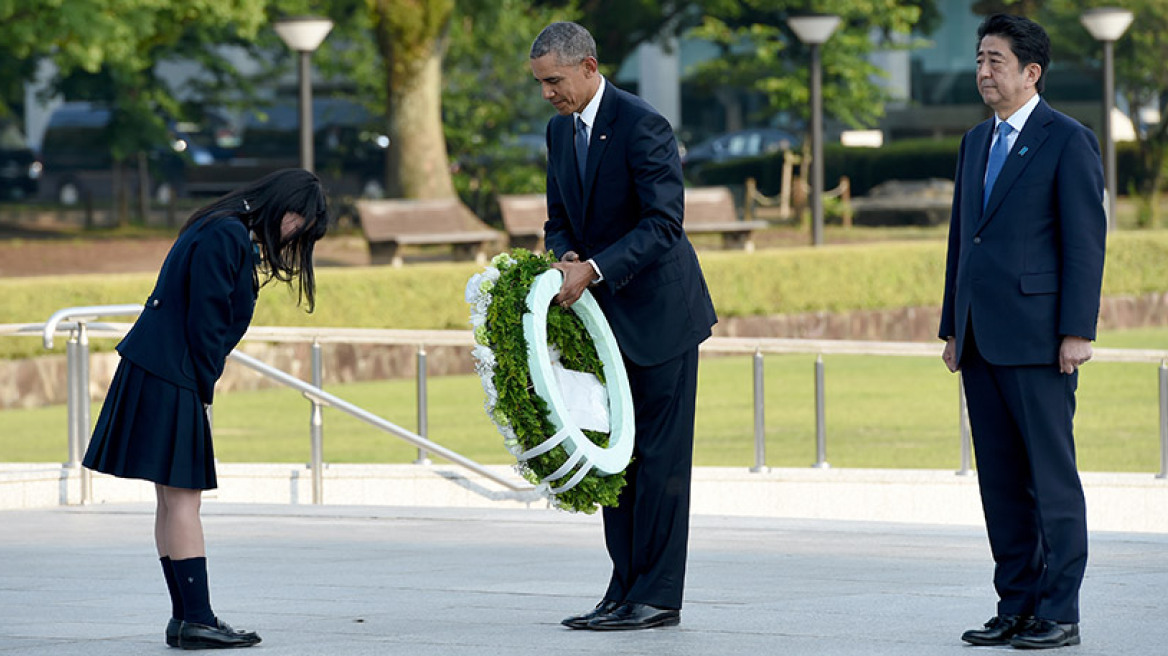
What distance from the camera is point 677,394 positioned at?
6.21m

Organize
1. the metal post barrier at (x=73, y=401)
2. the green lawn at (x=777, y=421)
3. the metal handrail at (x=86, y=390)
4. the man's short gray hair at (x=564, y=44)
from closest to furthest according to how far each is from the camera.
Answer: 1. the man's short gray hair at (x=564, y=44)
2. the metal handrail at (x=86, y=390)
3. the metal post barrier at (x=73, y=401)
4. the green lawn at (x=777, y=421)

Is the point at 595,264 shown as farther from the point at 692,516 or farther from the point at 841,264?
the point at 841,264

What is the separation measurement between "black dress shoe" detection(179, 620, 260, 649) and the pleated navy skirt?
16.1 inches

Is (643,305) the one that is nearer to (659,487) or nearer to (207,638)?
(659,487)

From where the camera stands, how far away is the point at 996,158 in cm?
584

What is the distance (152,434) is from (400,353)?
40.4ft

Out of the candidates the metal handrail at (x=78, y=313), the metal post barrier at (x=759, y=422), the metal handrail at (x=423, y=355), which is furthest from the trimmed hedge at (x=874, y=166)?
the metal handrail at (x=78, y=313)

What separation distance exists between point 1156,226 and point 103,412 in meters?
27.9

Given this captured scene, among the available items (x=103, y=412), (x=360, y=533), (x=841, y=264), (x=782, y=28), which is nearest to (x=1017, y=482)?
(x=103, y=412)

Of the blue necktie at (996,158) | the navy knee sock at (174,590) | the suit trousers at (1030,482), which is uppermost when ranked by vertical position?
the blue necktie at (996,158)

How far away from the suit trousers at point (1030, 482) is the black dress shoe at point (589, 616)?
1.17 m

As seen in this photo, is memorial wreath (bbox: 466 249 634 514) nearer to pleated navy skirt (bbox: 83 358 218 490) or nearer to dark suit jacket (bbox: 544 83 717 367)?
dark suit jacket (bbox: 544 83 717 367)

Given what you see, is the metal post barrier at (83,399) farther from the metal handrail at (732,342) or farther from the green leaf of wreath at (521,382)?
the green leaf of wreath at (521,382)

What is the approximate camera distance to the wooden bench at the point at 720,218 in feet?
82.6
